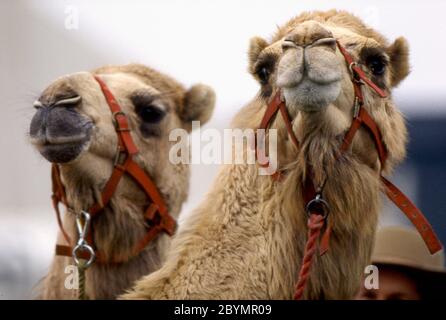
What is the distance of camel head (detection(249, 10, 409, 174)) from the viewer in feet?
9.96

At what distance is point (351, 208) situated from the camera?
3.35m

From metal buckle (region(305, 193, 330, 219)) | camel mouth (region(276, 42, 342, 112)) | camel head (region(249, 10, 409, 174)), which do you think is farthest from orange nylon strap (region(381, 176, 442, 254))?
camel mouth (region(276, 42, 342, 112))

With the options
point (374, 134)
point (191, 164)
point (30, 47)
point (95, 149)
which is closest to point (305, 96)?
point (374, 134)

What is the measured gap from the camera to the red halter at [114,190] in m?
4.42

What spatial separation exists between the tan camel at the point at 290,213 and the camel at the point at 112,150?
0.91 metres

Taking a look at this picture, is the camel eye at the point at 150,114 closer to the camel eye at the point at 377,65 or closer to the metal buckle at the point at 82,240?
the metal buckle at the point at 82,240

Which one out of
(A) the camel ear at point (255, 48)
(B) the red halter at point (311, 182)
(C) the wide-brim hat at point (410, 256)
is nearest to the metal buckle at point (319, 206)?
(B) the red halter at point (311, 182)

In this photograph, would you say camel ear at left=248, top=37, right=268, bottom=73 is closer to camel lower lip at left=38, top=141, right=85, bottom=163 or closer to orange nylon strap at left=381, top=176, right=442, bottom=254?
orange nylon strap at left=381, top=176, right=442, bottom=254

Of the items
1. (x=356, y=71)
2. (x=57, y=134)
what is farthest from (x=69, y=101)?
(x=356, y=71)

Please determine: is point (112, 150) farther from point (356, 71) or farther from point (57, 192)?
point (356, 71)

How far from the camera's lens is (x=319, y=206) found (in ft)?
10.9

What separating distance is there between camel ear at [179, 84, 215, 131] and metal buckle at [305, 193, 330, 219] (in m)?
1.88

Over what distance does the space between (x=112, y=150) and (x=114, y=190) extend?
217mm

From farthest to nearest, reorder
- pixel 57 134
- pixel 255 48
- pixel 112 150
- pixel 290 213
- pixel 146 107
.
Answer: pixel 146 107, pixel 112 150, pixel 57 134, pixel 255 48, pixel 290 213
